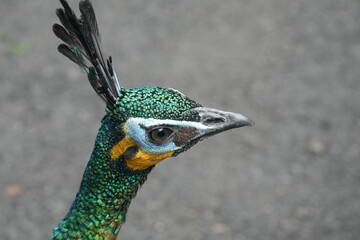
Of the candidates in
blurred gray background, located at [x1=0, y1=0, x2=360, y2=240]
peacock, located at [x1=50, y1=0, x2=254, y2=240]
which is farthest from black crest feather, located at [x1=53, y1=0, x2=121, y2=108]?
blurred gray background, located at [x1=0, y1=0, x2=360, y2=240]

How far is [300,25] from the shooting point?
5.25 metres

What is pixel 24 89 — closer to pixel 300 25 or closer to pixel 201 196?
pixel 201 196

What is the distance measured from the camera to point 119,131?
5.82ft

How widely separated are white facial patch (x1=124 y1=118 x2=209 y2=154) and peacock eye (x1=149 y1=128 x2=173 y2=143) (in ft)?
0.05

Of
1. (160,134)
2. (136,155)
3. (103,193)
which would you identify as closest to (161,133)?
(160,134)

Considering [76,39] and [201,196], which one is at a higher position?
[201,196]

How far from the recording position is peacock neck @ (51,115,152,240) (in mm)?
1806

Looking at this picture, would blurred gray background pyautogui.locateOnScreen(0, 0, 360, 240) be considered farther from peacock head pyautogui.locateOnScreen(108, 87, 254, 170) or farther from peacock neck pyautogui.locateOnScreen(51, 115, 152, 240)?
peacock head pyautogui.locateOnScreen(108, 87, 254, 170)

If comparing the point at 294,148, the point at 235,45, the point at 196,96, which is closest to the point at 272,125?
the point at 294,148

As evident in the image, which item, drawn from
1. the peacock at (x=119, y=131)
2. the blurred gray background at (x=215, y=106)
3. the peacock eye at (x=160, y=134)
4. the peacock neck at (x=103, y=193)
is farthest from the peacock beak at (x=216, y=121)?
the blurred gray background at (x=215, y=106)

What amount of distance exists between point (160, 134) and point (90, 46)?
0.42 m

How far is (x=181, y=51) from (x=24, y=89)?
4.84ft

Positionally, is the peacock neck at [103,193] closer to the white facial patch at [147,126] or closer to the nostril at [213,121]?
the white facial patch at [147,126]

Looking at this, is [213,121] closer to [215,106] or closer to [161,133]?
[161,133]
